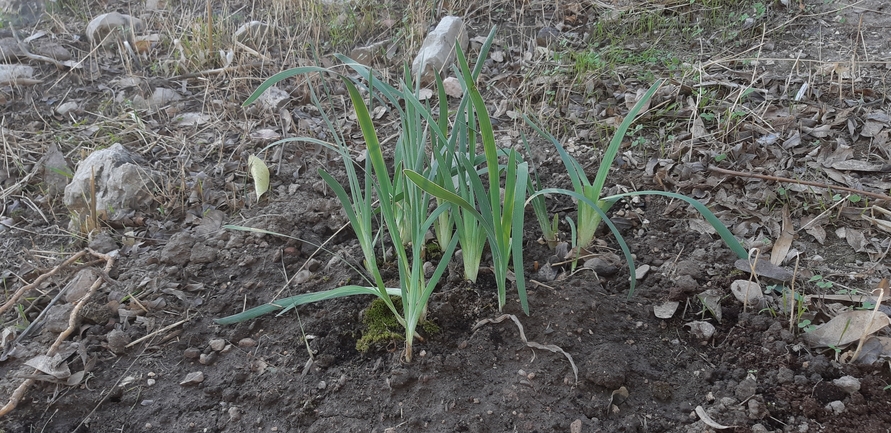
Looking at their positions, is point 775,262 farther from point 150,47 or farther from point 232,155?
point 150,47

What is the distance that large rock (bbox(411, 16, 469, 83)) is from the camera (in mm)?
2691

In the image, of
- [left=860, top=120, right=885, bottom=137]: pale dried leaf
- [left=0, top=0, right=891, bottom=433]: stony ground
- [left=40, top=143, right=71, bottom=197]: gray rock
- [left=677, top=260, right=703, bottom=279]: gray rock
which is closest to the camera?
[left=0, top=0, right=891, bottom=433]: stony ground

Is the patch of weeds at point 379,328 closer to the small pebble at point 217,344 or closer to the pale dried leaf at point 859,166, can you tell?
the small pebble at point 217,344

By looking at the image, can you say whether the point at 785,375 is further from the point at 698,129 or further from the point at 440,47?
the point at 440,47

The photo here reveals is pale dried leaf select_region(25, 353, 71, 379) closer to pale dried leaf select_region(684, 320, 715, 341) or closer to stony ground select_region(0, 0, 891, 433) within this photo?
stony ground select_region(0, 0, 891, 433)

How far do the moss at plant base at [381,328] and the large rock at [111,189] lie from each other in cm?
106

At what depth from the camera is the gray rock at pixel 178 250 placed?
6.02 feet

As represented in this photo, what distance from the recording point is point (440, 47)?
2.73 metres

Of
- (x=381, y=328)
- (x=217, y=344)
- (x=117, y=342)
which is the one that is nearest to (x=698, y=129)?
(x=381, y=328)

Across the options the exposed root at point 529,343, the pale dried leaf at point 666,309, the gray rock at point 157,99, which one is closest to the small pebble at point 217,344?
the exposed root at point 529,343

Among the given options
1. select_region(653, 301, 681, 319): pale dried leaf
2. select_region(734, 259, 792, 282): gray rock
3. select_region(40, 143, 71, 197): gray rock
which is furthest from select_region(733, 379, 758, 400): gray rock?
select_region(40, 143, 71, 197): gray rock

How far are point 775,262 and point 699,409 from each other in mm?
552

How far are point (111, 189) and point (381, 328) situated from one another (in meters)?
1.25

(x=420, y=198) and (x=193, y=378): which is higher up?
(x=420, y=198)
